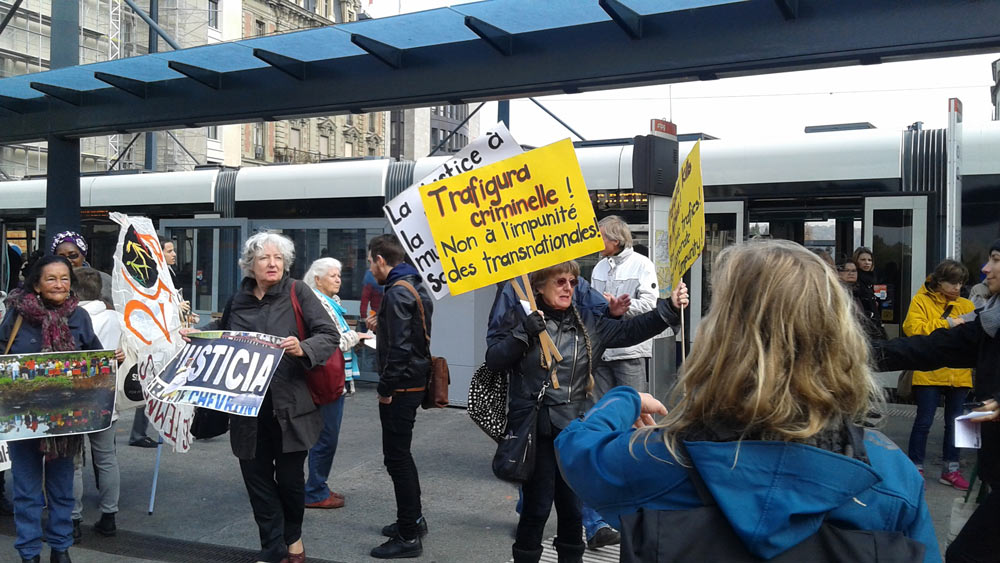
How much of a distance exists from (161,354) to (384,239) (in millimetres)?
1728

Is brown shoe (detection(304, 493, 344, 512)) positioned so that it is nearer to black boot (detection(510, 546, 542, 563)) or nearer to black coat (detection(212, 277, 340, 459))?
black coat (detection(212, 277, 340, 459))

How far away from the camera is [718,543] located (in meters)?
1.51

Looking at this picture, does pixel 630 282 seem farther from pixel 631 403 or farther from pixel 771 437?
pixel 771 437

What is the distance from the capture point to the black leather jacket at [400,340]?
5023 mm

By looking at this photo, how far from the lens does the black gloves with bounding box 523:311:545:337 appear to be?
3994mm

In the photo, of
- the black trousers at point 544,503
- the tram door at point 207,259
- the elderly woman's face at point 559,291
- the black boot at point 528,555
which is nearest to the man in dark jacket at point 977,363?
the elderly woman's face at point 559,291

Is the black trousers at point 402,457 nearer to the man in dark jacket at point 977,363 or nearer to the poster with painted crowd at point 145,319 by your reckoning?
the poster with painted crowd at point 145,319

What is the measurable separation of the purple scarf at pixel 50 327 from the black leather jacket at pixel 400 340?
5.63 ft

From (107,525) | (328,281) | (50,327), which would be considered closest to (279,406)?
(50,327)

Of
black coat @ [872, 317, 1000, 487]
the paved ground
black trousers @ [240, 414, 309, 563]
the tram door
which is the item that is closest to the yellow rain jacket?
the paved ground

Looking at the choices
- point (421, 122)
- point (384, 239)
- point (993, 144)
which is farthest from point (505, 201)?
point (421, 122)

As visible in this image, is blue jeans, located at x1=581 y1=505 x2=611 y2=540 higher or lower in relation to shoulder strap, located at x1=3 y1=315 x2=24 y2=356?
lower

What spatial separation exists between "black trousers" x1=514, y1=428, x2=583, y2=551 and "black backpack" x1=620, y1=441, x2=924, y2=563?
2.56 m

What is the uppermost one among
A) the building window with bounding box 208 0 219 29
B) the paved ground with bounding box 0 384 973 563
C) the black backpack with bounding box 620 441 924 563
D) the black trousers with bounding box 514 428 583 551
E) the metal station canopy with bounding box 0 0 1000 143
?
the building window with bounding box 208 0 219 29
